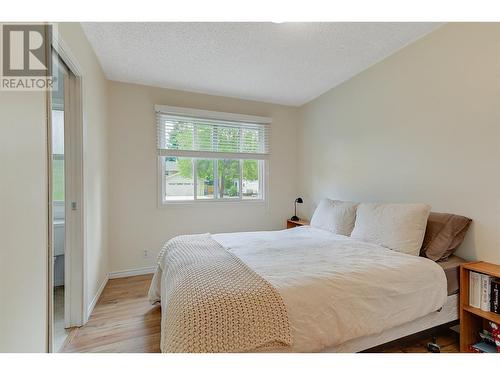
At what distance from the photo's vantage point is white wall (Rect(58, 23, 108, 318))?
2084 millimetres

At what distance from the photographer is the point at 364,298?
1.44 meters

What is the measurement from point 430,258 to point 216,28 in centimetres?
256

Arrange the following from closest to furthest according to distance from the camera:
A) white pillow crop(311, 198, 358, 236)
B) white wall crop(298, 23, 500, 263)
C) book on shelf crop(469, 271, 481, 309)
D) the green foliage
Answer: book on shelf crop(469, 271, 481, 309)
white wall crop(298, 23, 500, 263)
white pillow crop(311, 198, 358, 236)
the green foliage

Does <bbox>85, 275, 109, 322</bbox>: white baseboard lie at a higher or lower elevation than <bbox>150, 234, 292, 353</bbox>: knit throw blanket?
lower

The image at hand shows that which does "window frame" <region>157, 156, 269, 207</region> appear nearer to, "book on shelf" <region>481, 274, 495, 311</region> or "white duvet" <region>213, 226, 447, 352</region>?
"white duvet" <region>213, 226, 447, 352</region>

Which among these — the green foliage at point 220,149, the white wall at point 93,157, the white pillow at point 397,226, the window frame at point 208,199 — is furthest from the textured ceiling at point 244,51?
the white pillow at point 397,226

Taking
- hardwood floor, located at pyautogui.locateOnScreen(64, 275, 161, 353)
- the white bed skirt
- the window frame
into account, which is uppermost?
the window frame

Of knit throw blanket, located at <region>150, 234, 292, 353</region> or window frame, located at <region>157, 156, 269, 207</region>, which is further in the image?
window frame, located at <region>157, 156, 269, 207</region>

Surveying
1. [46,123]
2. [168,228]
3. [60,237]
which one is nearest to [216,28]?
[46,123]

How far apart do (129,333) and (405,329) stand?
2.06m

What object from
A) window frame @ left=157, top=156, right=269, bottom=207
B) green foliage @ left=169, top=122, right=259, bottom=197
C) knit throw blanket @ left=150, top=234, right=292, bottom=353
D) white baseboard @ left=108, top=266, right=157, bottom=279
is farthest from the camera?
green foliage @ left=169, top=122, right=259, bottom=197

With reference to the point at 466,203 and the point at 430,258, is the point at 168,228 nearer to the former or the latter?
the point at 430,258

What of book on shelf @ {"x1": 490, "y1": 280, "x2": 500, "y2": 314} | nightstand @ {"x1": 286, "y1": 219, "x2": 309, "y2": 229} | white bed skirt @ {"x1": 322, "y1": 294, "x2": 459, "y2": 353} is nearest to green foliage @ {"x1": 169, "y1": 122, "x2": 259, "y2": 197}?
nightstand @ {"x1": 286, "y1": 219, "x2": 309, "y2": 229}

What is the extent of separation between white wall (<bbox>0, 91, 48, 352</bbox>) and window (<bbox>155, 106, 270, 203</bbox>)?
2.12 meters
